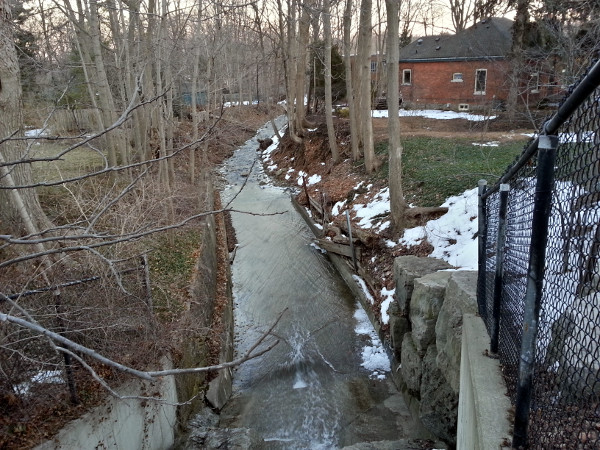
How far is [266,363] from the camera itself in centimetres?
961

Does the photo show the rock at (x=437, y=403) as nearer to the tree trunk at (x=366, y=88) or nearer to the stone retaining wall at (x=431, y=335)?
the stone retaining wall at (x=431, y=335)

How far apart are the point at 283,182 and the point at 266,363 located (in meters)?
16.6

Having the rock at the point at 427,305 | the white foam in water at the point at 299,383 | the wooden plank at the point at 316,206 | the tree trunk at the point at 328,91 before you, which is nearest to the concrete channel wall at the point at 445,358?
the rock at the point at 427,305

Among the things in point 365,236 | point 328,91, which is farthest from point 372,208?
point 328,91

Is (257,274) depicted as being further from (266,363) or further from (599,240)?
(599,240)

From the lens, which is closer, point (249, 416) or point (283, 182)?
point (249, 416)

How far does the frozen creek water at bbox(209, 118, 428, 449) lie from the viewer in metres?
7.58

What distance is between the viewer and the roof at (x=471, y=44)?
31141mm

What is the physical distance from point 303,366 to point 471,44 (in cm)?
2994

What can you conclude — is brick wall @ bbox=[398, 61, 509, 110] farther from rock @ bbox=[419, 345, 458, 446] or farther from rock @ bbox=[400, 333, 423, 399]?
rock @ bbox=[419, 345, 458, 446]

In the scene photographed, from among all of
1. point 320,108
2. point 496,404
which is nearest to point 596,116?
point 496,404

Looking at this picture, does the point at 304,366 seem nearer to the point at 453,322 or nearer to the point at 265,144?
the point at 453,322

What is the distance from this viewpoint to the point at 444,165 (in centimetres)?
1594

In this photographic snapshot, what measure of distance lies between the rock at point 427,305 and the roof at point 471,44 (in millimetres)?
26603
